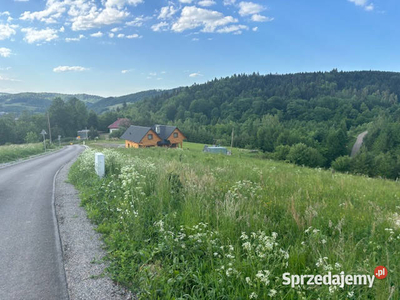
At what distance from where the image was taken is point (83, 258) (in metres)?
4.55

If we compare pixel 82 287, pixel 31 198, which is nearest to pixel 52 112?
pixel 31 198

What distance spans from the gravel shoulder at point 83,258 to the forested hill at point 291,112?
56842 mm

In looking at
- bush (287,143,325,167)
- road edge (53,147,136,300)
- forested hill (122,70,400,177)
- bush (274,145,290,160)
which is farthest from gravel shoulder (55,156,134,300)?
bush (274,145,290,160)

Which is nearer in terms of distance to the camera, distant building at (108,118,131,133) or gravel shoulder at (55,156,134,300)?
gravel shoulder at (55,156,134,300)

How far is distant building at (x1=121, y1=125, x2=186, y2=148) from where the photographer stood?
4941 cm

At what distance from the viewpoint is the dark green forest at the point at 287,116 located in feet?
218

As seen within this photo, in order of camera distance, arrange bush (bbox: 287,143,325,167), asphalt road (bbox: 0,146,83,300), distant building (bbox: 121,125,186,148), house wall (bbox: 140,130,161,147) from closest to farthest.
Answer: asphalt road (bbox: 0,146,83,300)
house wall (bbox: 140,130,161,147)
distant building (bbox: 121,125,186,148)
bush (bbox: 287,143,325,167)

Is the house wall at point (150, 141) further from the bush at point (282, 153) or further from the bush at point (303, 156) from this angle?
the bush at point (303, 156)

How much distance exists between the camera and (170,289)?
3328 millimetres

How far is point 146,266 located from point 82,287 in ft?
3.34

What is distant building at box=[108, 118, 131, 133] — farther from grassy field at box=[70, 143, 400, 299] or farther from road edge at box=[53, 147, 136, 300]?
grassy field at box=[70, 143, 400, 299]

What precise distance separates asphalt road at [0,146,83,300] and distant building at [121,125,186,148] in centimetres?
4025

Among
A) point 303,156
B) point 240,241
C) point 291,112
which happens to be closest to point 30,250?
point 240,241

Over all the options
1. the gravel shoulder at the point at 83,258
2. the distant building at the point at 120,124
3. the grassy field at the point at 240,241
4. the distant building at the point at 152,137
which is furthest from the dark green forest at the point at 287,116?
the gravel shoulder at the point at 83,258
